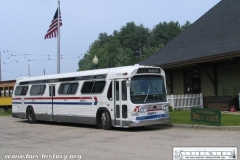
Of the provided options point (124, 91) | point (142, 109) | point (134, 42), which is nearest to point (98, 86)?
point (124, 91)

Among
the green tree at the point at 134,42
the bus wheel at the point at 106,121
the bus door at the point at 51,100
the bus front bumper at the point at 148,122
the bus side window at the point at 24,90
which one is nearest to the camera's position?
the bus front bumper at the point at 148,122

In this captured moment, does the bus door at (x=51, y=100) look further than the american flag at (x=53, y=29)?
No

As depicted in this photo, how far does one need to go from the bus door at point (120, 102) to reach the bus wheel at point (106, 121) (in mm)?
485

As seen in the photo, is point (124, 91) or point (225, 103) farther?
point (225, 103)

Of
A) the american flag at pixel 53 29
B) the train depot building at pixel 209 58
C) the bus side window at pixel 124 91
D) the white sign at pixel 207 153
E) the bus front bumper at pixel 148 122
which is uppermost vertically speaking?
the american flag at pixel 53 29

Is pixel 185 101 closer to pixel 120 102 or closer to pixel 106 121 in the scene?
pixel 106 121

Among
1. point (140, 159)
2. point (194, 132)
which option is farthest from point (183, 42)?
point (140, 159)

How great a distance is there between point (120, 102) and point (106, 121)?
4.19 feet

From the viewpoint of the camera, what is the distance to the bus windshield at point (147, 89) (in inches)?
548

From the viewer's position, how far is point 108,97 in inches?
586

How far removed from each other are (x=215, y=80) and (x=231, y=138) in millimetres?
11764

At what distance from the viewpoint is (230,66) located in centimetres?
2141

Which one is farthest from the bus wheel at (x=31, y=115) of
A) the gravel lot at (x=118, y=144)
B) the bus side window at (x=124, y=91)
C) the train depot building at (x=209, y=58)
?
the train depot building at (x=209, y=58)

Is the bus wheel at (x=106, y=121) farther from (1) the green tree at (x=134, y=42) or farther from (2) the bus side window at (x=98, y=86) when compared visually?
(1) the green tree at (x=134, y=42)
